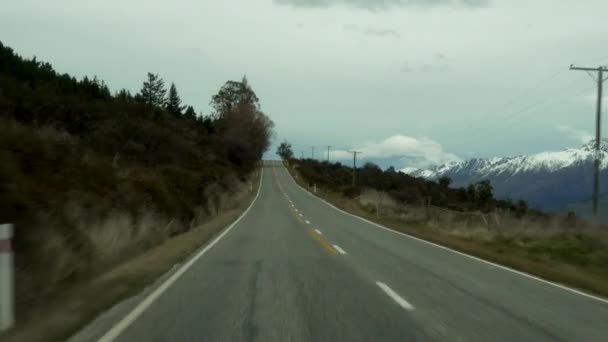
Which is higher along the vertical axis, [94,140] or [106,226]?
[94,140]

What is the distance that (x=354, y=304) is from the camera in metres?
8.82

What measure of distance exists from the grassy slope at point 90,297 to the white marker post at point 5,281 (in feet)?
0.53

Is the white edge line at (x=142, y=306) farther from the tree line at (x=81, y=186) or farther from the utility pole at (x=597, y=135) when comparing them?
the utility pole at (x=597, y=135)

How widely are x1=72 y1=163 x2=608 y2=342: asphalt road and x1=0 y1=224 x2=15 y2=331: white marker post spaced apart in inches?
40.3

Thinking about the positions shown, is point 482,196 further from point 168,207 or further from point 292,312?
point 292,312

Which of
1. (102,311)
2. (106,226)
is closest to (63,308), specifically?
(102,311)

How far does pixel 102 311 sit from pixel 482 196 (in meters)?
84.8

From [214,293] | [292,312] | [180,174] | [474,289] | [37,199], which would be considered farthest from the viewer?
[180,174]

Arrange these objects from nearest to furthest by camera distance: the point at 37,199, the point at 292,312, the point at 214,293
Result: the point at 292,312 → the point at 214,293 → the point at 37,199

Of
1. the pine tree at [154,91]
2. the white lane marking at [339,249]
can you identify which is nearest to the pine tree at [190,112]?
the pine tree at [154,91]

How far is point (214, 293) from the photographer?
9.59m

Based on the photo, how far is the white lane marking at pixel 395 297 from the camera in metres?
8.70

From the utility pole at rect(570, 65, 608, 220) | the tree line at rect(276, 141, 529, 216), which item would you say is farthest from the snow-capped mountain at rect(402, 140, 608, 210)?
the utility pole at rect(570, 65, 608, 220)

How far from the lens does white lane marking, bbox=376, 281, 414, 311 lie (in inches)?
342
